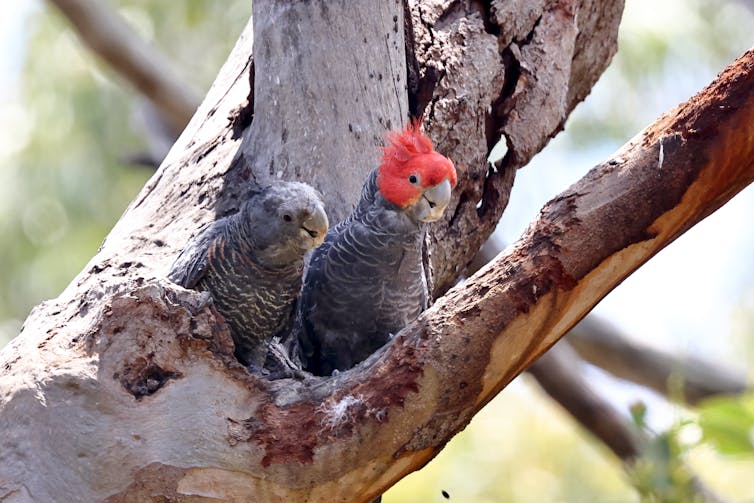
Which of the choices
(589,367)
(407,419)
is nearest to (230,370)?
(407,419)

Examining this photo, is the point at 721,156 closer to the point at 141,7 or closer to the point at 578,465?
the point at 578,465

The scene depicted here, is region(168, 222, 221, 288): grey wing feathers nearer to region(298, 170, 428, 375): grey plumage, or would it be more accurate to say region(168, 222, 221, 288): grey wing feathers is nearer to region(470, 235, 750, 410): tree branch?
region(298, 170, 428, 375): grey plumage

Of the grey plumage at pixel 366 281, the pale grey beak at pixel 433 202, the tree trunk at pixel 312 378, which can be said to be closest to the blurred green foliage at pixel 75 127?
the grey plumage at pixel 366 281

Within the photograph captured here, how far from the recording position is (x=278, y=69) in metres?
3.76

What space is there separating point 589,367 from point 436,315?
4483 mm

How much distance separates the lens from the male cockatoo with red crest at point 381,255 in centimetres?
340

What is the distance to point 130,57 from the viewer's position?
6.45 metres

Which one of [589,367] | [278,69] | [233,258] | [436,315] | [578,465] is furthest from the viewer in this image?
[578,465]

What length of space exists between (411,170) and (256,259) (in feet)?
2.37

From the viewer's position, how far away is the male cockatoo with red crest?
11.1 feet

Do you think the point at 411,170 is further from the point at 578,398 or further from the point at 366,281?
the point at 578,398

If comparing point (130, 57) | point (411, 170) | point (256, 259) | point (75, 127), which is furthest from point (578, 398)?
point (75, 127)

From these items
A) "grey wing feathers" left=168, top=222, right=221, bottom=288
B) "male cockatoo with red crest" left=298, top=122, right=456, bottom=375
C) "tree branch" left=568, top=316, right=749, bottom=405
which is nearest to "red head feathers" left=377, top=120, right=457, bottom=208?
"male cockatoo with red crest" left=298, top=122, right=456, bottom=375

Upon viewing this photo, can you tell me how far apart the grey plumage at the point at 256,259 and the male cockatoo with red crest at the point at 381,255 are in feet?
0.67
